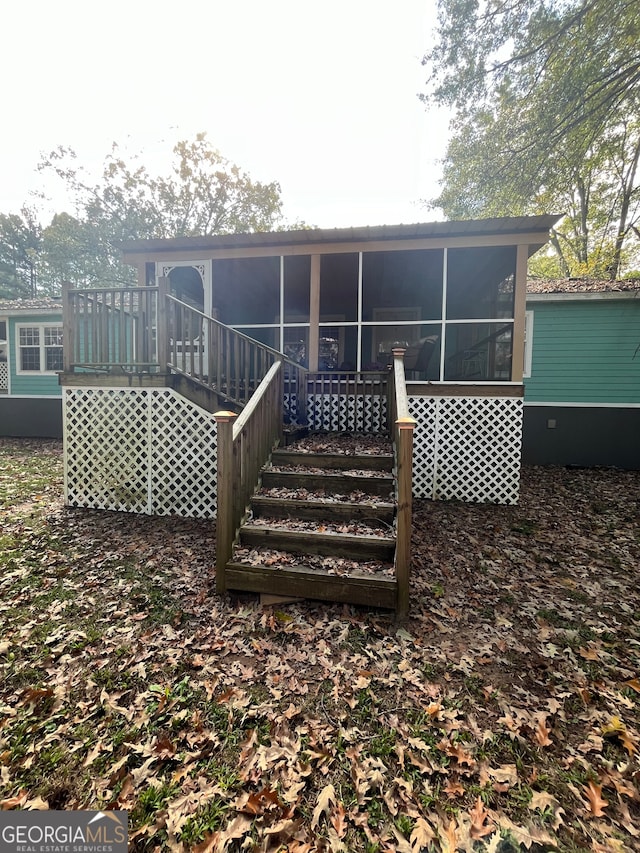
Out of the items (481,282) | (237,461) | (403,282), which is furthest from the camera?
(403,282)

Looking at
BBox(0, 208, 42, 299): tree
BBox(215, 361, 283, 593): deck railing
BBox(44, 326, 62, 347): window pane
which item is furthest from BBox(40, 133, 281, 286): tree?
BBox(215, 361, 283, 593): deck railing

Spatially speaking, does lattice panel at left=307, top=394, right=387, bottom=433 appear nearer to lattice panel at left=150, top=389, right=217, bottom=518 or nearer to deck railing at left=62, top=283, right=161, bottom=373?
lattice panel at left=150, top=389, right=217, bottom=518

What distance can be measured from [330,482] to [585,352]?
8.08 metres

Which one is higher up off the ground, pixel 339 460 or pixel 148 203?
pixel 148 203

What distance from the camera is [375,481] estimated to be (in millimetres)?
3809

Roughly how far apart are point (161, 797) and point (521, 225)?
692 cm

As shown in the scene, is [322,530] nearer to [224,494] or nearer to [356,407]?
[224,494]

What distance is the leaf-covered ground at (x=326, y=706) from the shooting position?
5.33 ft

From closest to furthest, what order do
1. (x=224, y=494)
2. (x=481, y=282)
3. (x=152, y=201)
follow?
1. (x=224, y=494)
2. (x=481, y=282)
3. (x=152, y=201)

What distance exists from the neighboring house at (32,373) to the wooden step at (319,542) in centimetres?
1089

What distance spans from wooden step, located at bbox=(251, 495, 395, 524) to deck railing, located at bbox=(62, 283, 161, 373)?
8.30 ft

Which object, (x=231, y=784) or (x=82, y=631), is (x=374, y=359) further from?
(x=231, y=784)

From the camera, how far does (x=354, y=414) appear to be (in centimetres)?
550

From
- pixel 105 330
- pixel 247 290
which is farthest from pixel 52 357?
pixel 105 330
